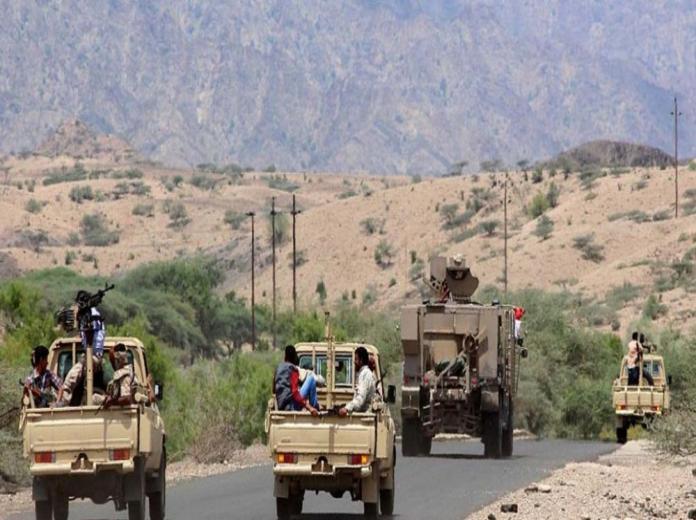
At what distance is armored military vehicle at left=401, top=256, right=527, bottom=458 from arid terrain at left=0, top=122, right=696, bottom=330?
4923cm

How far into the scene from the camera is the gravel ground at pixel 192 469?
26.9 m

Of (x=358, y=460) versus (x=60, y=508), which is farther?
(x=358, y=460)

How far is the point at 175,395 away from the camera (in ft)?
152

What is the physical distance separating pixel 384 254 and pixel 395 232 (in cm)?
588

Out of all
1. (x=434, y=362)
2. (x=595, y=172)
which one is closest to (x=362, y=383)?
(x=434, y=362)

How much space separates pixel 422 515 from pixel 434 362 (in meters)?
13.6

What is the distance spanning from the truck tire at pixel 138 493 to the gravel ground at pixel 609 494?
404cm

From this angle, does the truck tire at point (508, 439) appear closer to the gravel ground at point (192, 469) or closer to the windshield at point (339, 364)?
the gravel ground at point (192, 469)

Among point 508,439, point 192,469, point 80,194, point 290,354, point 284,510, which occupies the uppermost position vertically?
point 80,194

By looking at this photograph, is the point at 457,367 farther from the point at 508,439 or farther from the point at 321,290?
the point at 321,290

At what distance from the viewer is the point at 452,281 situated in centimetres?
3997

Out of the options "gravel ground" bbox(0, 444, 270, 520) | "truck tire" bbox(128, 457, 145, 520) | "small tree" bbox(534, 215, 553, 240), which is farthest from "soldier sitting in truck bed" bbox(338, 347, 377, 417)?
"small tree" bbox(534, 215, 553, 240)

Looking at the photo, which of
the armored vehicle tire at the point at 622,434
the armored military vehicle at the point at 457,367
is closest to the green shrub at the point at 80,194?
the armored vehicle tire at the point at 622,434

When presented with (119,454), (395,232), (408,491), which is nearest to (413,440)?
(408,491)
